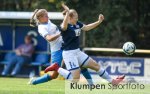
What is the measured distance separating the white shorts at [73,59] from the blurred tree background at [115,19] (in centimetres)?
1307

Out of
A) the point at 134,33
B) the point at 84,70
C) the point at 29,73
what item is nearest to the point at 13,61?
the point at 29,73

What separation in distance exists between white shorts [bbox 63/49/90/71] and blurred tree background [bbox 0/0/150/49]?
1307 cm

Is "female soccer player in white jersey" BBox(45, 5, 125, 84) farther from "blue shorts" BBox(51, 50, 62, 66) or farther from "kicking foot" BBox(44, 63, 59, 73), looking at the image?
"blue shorts" BBox(51, 50, 62, 66)

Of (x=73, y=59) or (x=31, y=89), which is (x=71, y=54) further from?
(x=31, y=89)

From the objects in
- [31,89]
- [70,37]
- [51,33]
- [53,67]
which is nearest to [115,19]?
[31,89]

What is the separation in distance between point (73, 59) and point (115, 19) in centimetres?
1421

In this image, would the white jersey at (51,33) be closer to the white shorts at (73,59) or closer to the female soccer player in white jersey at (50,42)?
the female soccer player in white jersey at (50,42)

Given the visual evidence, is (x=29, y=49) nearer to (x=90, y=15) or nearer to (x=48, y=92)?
(x=90, y=15)

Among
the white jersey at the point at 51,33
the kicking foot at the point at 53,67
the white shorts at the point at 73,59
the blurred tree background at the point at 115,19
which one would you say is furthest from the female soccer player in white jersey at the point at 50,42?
the blurred tree background at the point at 115,19

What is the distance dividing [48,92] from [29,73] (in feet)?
29.9

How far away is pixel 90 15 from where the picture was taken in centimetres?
2819

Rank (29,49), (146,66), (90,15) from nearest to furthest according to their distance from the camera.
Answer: (146,66), (29,49), (90,15)

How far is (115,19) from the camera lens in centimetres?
2784

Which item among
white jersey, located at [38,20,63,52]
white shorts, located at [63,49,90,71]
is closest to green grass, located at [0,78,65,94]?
white shorts, located at [63,49,90,71]
